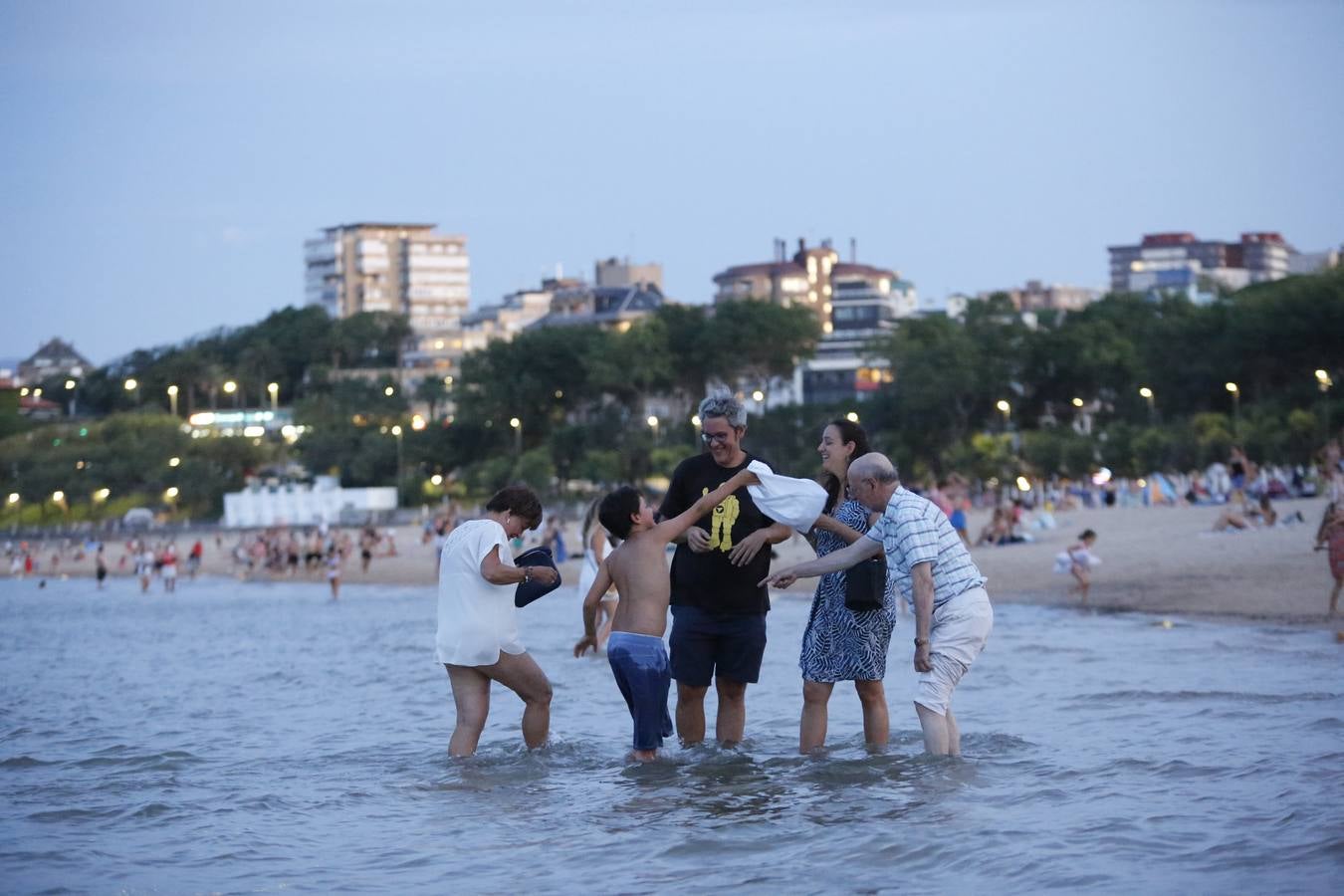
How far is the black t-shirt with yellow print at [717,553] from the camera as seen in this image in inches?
307

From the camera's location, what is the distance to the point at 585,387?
80.9m

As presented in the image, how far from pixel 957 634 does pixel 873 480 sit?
0.76 meters

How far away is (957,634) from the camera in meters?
7.46

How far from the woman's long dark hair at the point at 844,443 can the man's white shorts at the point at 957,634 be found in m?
0.75

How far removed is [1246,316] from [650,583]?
5597 centimetres

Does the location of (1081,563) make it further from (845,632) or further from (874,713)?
(845,632)

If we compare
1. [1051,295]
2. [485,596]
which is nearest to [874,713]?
[485,596]

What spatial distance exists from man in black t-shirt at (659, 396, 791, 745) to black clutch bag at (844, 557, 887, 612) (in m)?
0.36

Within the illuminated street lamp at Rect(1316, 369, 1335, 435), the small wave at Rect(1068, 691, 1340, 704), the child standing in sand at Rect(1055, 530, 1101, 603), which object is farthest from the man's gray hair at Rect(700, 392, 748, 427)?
the illuminated street lamp at Rect(1316, 369, 1335, 435)

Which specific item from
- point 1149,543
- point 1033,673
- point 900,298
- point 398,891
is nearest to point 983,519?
point 1149,543

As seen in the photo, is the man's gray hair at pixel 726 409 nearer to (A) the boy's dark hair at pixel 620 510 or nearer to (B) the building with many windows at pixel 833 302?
(A) the boy's dark hair at pixel 620 510

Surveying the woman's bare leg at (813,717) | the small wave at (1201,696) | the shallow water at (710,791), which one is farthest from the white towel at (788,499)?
the small wave at (1201,696)

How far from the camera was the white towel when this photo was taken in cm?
741

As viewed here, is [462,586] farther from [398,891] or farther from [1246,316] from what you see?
[1246,316]
